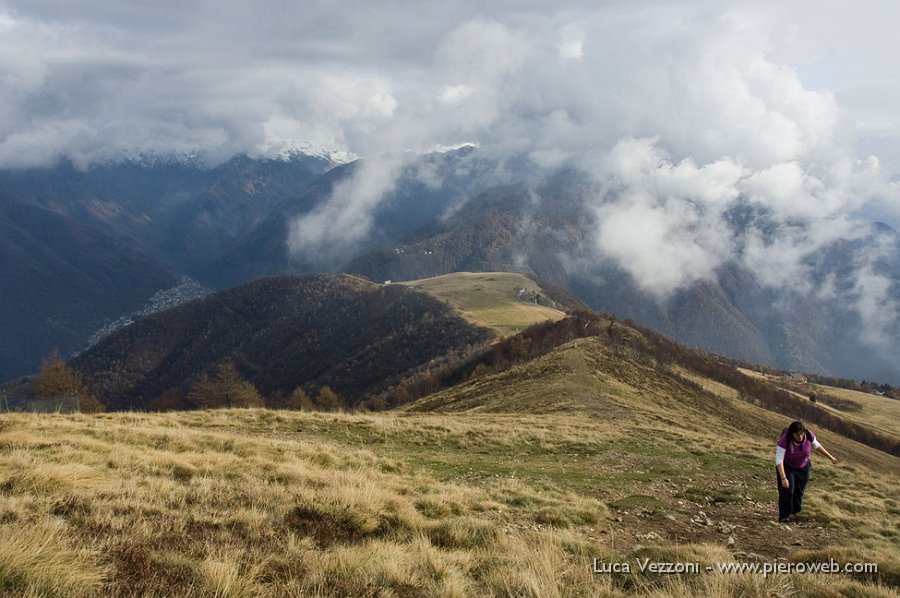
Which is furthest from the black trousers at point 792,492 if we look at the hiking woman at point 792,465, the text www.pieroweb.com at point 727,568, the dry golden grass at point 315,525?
the text www.pieroweb.com at point 727,568

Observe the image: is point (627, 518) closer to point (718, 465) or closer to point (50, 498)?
point (50, 498)

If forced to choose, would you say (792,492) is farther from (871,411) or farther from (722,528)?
(871,411)

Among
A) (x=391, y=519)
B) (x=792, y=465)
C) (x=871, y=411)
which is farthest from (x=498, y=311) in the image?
A: (x=391, y=519)

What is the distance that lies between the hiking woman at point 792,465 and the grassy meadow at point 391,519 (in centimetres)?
50

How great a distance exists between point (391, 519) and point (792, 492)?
10449 millimetres

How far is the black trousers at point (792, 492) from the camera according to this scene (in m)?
13.0

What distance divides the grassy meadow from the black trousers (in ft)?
1.29

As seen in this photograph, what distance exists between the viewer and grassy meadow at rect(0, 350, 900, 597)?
21.0 ft

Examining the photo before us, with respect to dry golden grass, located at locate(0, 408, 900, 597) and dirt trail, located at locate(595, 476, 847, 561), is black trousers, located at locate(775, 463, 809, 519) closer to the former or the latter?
dirt trail, located at locate(595, 476, 847, 561)

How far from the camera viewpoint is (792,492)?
1316cm

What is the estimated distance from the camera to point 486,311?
166 metres

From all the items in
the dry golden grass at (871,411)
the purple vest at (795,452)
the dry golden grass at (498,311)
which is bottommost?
the dry golden grass at (871,411)

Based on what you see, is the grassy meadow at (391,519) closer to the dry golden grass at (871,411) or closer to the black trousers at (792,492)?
the black trousers at (792,492)

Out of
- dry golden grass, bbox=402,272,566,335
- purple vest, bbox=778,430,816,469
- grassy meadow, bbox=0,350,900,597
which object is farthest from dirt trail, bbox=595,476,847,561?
dry golden grass, bbox=402,272,566,335
